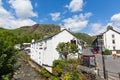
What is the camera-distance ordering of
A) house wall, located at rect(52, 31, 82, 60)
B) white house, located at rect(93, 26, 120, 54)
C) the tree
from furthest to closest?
white house, located at rect(93, 26, 120, 54)
house wall, located at rect(52, 31, 82, 60)
the tree

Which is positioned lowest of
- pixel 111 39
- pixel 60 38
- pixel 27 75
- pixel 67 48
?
pixel 27 75

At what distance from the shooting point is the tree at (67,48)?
136 ft

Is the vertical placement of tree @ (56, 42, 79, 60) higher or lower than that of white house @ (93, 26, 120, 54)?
lower

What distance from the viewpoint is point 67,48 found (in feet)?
138

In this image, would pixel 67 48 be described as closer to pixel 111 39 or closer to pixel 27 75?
Answer: pixel 27 75

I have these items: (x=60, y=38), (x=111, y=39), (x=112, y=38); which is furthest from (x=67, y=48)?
(x=112, y=38)

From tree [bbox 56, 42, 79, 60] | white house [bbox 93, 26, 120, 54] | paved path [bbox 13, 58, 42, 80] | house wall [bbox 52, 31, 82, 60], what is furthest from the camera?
white house [bbox 93, 26, 120, 54]

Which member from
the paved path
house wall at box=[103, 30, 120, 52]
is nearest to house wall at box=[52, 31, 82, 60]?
the paved path

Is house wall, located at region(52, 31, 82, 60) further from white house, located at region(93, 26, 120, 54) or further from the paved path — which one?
white house, located at region(93, 26, 120, 54)

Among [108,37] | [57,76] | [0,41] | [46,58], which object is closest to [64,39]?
[46,58]

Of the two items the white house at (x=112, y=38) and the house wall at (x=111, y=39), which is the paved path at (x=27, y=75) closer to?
the white house at (x=112, y=38)

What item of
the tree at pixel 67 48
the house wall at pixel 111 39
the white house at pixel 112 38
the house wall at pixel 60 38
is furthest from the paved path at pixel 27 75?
the house wall at pixel 111 39

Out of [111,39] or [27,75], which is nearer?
[27,75]

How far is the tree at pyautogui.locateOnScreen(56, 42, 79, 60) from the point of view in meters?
41.5
